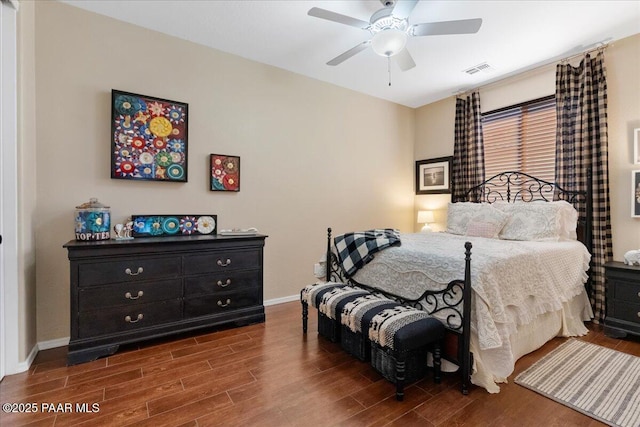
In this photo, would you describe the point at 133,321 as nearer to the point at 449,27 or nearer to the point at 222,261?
the point at 222,261

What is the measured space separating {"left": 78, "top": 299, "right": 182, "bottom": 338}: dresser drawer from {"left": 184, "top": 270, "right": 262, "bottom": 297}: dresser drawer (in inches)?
6.5

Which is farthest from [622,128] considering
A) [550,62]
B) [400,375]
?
[400,375]

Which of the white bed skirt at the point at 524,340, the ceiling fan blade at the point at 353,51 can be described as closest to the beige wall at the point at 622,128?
the white bed skirt at the point at 524,340

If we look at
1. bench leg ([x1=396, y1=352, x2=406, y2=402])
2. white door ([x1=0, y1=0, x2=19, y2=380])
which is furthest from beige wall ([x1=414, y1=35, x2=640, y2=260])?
white door ([x1=0, y1=0, x2=19, y2=380])

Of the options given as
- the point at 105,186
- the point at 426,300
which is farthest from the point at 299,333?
the point at 105,186

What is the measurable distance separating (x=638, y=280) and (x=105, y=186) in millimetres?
4893

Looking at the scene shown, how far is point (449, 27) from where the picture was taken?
2334mm

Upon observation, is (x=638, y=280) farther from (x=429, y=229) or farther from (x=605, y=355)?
(x=429, y=229)

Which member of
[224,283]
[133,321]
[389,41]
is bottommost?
[133,321]

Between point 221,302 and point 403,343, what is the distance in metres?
1.84

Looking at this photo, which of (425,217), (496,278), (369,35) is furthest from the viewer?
(425,217)

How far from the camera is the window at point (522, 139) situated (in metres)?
3.75

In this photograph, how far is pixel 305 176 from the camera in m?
4.08

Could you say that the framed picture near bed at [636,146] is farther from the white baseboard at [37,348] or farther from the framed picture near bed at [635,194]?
the white baseboard at [37,348]
